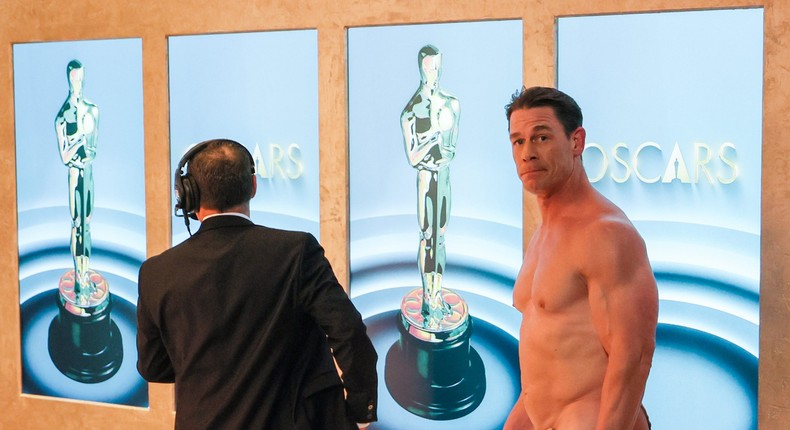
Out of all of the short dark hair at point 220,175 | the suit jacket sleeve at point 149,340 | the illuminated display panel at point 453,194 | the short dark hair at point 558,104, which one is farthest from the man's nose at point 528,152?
the illuminated display panel at point 453,194

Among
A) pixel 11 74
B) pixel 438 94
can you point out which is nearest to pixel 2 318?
pixel 11 74

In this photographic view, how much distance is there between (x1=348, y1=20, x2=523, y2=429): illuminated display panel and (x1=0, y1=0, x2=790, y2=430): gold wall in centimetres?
7

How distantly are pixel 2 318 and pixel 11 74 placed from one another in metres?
1.24

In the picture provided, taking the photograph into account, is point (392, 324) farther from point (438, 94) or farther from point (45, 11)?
point (45, 11)

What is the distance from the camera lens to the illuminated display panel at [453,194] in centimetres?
427

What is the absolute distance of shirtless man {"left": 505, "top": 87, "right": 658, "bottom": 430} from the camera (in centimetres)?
260

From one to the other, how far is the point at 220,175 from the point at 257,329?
16.2 inches

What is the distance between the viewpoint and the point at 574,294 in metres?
2.70

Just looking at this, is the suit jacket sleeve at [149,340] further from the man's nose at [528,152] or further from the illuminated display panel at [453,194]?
the illuminated display panel at [453,194]

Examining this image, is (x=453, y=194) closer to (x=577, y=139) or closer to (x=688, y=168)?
(x=688, y=168)

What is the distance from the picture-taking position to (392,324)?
181 inches

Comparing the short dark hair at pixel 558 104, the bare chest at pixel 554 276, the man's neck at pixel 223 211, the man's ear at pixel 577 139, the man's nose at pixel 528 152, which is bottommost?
the bare chest at pixel 554 276

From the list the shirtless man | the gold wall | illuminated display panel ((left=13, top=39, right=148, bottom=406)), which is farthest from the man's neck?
illuminated display panel ((left=13, top=39, right=148, bottom=406))

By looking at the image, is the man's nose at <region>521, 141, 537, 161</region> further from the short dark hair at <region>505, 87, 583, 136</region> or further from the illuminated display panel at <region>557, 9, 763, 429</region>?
the illuminated display panel at <region>557, 9, 763, 429</region>
